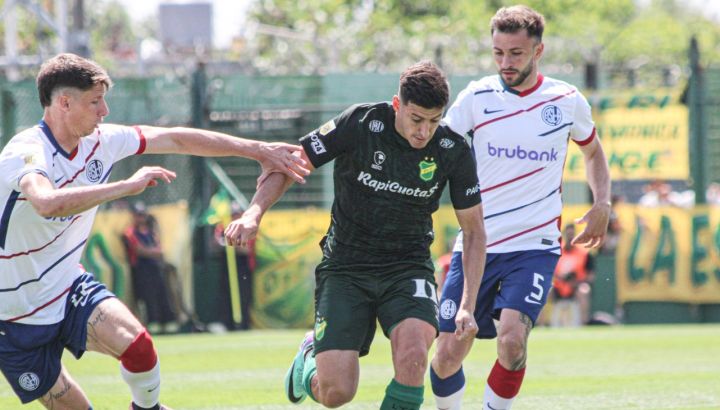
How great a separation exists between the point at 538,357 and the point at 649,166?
6.39 metres

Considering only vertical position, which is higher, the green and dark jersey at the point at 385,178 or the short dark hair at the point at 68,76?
the short dark hair at the point at 68,76

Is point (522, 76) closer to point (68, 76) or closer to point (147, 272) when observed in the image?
point (68, 76)

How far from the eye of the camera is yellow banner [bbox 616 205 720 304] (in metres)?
17.6

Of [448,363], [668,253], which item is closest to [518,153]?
[448,363]

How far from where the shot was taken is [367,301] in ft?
21.6

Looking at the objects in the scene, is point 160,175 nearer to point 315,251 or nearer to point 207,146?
point 207,146

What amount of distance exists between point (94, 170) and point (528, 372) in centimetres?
580

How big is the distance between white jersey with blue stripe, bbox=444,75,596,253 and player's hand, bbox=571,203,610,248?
0.58 ft

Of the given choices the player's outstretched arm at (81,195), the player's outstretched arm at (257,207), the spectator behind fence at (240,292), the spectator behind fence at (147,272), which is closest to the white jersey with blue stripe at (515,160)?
the player's outstretched arm at (257,207)

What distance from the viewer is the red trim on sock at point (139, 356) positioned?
6312 mm

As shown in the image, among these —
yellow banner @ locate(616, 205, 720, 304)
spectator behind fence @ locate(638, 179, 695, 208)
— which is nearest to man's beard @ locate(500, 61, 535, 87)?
yellow banner @ locate(616, 205, 720, 304)

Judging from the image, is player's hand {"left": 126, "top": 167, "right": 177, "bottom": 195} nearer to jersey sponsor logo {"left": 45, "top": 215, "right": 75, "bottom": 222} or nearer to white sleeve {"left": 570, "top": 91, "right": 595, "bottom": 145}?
jersey sponsor logo {"left": 45, "top": 215, "right": 75, "bottom": 222}

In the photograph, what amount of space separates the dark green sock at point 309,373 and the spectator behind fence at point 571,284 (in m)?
10.7

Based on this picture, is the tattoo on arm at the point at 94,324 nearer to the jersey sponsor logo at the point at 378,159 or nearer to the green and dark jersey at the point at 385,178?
the green and dark jersey at the point at 385,178
